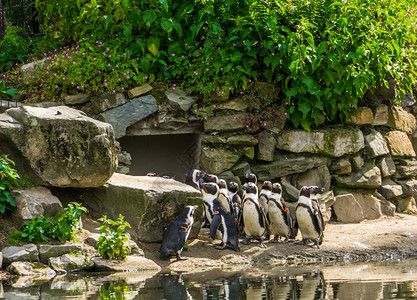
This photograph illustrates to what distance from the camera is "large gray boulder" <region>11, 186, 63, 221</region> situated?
9.55 m

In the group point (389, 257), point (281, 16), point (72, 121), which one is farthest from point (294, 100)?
point (72, 121)

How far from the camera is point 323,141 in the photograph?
1256 cm

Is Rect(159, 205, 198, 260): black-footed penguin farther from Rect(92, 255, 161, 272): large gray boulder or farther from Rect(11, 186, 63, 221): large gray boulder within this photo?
Rect(11, 186, 63, 221): large gray boulder

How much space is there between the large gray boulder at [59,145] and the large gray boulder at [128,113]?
6.98ft

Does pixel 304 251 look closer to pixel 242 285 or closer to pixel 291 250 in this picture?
pixel 291 250

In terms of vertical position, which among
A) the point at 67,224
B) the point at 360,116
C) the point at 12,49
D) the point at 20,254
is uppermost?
the point at 12,49

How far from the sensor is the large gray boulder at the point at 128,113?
39.5 feet

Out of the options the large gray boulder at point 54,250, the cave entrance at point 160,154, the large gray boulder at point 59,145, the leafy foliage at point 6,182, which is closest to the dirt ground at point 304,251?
the large gray boulder at point 54,250

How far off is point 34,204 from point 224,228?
2.49 meters

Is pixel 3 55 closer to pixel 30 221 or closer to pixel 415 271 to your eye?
pixel 30 221

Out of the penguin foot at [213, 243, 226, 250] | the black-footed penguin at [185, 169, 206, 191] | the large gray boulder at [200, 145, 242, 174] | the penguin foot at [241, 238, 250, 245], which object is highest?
the large gray boulder at [200, 145, 242, 174]

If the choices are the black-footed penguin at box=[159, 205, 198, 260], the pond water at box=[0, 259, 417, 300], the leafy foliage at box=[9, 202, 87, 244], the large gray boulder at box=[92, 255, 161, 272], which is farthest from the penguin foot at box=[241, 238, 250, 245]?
the leafy foliage at box=[9, 202, 87, 244]

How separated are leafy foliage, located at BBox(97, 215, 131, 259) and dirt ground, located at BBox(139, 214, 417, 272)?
52 cm

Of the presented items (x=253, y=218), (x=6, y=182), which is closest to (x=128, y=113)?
(x=253, y=218)
